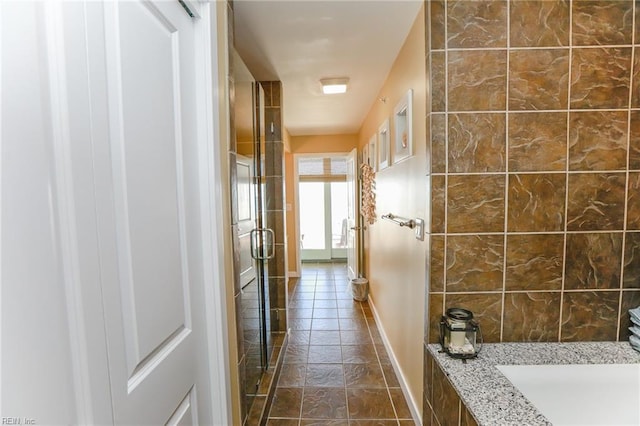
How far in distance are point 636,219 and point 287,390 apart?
2232 millimetres

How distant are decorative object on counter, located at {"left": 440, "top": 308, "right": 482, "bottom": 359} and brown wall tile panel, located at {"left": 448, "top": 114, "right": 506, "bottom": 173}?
0.69 meters

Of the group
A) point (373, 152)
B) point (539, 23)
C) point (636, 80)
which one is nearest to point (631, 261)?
point (636, 80)

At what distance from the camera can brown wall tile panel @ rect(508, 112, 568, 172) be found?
141 cm

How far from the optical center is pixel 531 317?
1481mm

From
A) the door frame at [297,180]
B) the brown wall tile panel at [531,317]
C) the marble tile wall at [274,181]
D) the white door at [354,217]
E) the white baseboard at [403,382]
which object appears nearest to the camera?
the brown wall tile panel at [531,317]

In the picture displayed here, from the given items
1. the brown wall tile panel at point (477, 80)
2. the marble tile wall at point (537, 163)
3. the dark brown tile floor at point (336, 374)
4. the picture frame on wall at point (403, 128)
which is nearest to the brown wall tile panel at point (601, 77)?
the marble tile wall at point (537, 163)

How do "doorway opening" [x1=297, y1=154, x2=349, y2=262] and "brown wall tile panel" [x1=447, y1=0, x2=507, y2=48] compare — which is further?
"doorway opening" [x1=297, y1=154, x2=349, y2=262]

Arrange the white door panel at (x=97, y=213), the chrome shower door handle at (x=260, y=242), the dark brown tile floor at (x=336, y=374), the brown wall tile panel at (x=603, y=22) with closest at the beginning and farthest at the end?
the white door panel at (x=97, y=213) → the brown wall tile panel at (x=603, y=22) → the dark brown tile floor at (x=336, y=374) → the chrome shower door handle at (x=260, y=242)

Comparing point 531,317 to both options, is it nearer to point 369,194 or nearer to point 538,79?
point 538,79

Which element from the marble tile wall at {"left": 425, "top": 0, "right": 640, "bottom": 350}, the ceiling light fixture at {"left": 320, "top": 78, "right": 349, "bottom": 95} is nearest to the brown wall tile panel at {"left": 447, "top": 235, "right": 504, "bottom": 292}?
the marble tile wall at {"left": 425, "top": 0, "right": 640, "bottom": 350}

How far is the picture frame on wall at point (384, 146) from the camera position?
246cm

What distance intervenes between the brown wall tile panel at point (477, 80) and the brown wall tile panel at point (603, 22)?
1.18 feet

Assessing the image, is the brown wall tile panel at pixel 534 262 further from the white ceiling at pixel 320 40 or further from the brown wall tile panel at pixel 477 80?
the white ceiling at pixel 320 40

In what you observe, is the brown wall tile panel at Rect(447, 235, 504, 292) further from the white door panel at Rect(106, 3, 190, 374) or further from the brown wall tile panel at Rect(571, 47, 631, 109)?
the white door panel at Rect(106, 3, 190, 374)
